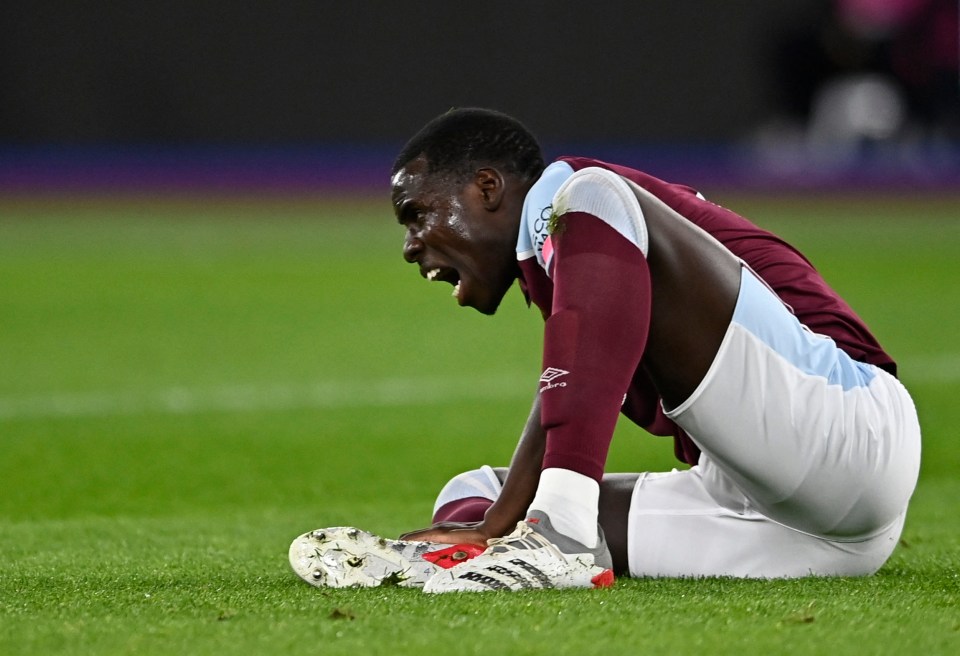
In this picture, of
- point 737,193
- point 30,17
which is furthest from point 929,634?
point 30,17

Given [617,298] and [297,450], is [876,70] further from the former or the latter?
[617,298]

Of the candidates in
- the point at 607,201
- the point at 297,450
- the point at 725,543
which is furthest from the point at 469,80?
the point at 607,201

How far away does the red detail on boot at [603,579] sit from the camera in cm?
288

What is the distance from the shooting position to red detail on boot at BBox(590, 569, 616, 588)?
2.88 meters

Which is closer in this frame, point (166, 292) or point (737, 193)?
point (166, 292)

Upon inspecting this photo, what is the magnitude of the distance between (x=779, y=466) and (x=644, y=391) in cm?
39

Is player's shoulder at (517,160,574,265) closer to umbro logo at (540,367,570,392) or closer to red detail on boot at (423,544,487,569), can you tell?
umbro logo at (540,367,570,392)

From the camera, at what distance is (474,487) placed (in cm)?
340

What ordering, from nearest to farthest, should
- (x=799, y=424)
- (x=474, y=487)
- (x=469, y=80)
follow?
(x=799, y=424) < (x=474, y=487) < (x=469, y=80)

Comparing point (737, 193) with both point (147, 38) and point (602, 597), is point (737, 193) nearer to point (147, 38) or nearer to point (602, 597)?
point (147, 38)

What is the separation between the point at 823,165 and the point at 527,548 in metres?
17.6

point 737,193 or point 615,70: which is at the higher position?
point 615,70

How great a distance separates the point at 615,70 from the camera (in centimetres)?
2044

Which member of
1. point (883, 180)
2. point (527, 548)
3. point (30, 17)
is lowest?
point (883, 180)
